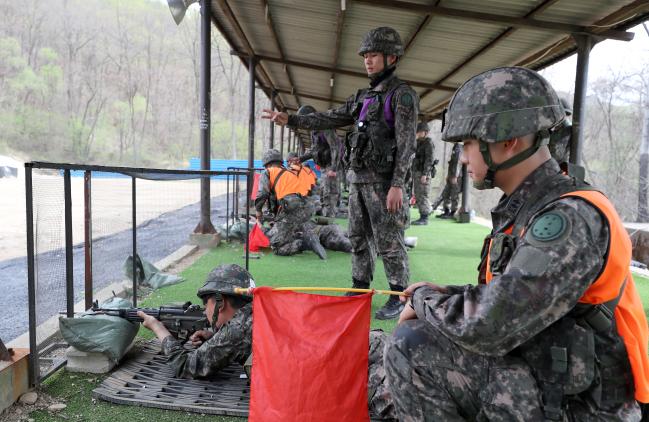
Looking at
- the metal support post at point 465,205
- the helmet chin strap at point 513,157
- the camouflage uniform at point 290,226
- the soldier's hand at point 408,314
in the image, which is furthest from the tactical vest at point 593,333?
the metal support post at point 465,205

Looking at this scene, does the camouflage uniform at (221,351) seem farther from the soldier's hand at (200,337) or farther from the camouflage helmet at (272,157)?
the camouflage helmet at (272,157)

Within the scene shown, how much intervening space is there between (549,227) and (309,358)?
1106mm

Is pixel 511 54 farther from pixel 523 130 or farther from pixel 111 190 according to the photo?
pixel 111 190

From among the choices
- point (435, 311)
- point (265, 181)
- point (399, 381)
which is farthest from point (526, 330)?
point (265, 181)

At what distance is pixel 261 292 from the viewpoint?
193cm

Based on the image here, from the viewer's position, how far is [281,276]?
16.1ft

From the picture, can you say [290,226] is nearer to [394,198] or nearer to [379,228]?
[379,228]

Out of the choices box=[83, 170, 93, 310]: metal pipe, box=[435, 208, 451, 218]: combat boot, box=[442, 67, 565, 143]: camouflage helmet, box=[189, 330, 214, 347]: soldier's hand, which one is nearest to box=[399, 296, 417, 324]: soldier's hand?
box=[442, 67, 565, 143]: camouflage helmet

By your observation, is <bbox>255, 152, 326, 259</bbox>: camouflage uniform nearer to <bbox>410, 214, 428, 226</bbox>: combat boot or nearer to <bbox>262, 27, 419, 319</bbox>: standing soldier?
<bbox>262, 27, 419, 319</bbox>: standing soldier

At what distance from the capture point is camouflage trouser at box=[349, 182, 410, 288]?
3.40 m

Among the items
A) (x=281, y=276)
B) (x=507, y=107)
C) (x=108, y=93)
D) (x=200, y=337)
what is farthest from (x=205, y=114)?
(x=108, y=93)

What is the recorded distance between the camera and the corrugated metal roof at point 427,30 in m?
4.51

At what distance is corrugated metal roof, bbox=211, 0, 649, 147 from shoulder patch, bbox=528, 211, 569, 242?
3.89m

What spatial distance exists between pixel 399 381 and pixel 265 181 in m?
5.08
